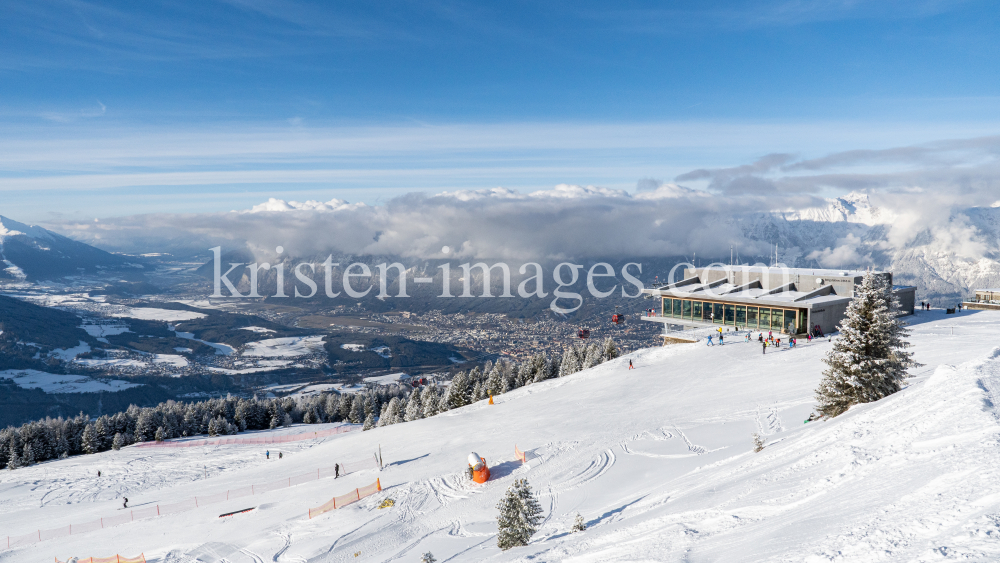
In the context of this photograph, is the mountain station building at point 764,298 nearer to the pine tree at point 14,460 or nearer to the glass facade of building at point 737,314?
the glass facade of building at point 737,314

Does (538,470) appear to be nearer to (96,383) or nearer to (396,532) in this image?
(396,532)

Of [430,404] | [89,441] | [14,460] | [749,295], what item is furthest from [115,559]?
[89,441]

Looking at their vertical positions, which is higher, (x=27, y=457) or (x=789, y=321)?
(x=789, y=321)

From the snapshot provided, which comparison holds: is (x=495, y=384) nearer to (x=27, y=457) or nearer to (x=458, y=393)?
(x=458, y=393)

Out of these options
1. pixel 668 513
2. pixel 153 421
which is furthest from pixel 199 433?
pixel 668 513

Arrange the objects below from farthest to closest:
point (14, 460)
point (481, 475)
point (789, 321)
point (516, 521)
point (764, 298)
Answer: point (14, 460), point (764, 298), point (789, 321), point (481, 475), point (516, 521)

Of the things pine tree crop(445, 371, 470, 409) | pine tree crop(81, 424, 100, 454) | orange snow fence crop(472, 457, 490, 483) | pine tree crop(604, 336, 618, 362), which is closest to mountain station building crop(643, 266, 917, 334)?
pine tree crop(604, 336, 618, 362)

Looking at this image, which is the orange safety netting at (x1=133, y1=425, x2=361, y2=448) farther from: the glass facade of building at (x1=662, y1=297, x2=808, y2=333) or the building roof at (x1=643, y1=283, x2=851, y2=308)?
the glass facade of building at (x1=662, y1=297, x2=808, y2=333)

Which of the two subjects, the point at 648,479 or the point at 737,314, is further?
the point at 737,314
